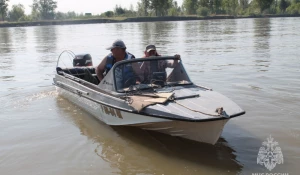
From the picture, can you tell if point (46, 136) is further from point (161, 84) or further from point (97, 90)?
point (161, 84)

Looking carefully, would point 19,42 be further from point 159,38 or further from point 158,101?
point 158,101

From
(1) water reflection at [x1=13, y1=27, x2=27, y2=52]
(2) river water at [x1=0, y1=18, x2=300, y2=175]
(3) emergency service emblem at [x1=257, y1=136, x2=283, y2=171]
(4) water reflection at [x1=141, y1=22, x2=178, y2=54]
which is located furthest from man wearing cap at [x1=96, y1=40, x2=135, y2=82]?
(1) water reflection at [x1=13, y1=27, x2=27, y2=52]

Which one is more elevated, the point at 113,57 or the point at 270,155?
the point at 113,57

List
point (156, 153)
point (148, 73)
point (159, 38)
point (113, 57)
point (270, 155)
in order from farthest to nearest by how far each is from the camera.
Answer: point (159, 38)
point (113, 57)
point (148, 73)
point (156, 153)
point (270, 155)

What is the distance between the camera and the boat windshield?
653 cm

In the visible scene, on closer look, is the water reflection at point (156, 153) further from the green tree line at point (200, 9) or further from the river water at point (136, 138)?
the green tree line at point (200, 9)

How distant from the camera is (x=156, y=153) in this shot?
5766 millimetres

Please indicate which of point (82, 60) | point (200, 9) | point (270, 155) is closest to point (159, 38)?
point (82, 60)

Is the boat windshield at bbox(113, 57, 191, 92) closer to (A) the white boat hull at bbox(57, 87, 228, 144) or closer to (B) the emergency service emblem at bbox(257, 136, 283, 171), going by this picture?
(A) the white boat hull at bbox(57, 87, 228, 144)

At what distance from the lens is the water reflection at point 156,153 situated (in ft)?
17.1

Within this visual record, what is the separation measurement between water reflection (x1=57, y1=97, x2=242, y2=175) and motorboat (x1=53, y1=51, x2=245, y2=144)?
28 cm

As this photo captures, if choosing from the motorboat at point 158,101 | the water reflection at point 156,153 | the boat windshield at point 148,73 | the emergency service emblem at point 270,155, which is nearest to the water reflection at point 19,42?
the motorboat at point 158,101

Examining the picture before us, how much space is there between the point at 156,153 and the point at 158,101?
0.91 metres

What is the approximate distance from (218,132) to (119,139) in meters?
2.02
